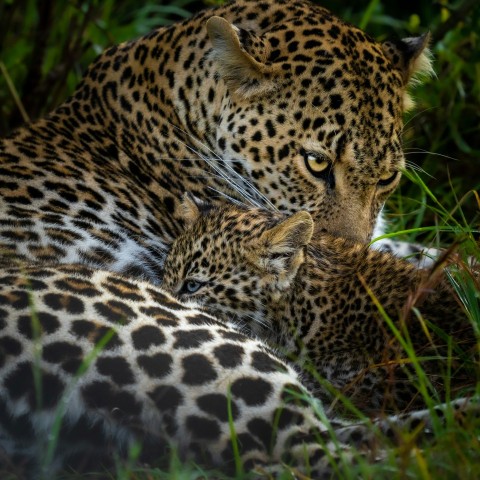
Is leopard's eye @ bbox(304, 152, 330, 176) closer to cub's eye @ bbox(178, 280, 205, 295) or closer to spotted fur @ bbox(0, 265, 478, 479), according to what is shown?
cub's eye @ bbox(178, 280, 205, 295)

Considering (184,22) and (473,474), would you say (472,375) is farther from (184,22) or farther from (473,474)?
(184,22)

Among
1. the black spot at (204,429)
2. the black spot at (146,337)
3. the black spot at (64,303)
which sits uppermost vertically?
the black spot at (146,337)

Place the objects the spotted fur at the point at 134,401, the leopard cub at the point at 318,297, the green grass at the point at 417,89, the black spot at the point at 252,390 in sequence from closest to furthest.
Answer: the spotted fur at the point at 134,401
the black spot at the point at 252,390
the leopard cub at the point at 318,297
the green grass at the point at 417,89

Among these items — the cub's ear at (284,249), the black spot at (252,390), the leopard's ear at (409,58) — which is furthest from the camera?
the leopard's ear at (409,58)

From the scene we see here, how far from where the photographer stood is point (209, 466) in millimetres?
4047

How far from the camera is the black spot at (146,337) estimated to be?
417 centimetres

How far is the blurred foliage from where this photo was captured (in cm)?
828

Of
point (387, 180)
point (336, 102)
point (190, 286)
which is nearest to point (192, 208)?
point (190, 286)

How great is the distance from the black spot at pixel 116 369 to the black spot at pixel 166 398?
4.2 inches

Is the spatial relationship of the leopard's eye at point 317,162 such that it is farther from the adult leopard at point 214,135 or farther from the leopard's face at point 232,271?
the leopard's face at point 232,271

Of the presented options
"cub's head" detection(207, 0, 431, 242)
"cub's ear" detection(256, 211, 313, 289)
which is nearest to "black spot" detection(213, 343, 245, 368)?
"cub's ear" detection(256, 211, 313, 289)

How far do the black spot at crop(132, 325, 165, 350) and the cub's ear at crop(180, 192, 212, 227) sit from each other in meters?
1.62

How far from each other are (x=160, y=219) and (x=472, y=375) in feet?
6.78

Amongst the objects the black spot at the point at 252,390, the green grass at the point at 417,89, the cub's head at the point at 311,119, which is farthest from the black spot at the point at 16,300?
the green grass at the point at 417,89
